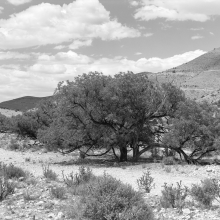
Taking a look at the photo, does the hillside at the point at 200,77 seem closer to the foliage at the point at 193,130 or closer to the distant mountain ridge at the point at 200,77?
the distant mountain ridge at the point at 200,77

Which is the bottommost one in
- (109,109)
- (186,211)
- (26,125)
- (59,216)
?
(186,211)

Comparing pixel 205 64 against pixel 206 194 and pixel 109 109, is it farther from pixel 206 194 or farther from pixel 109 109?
pixel 206 194

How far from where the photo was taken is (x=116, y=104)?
2145 centimetres

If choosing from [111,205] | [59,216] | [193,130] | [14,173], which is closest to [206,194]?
[111,205]

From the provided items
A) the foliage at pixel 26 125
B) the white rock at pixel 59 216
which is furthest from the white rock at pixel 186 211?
the foliage at pixel 26 125

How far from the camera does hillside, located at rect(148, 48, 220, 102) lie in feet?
231

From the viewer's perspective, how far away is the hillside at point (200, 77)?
70.3 metres

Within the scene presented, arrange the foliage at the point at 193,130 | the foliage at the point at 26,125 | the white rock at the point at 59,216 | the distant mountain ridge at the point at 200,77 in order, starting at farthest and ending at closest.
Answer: the distant mountain ridge at the point at 200,77, the foliage at the point at 26,125, the foliage at the point at 193,130, the white rock at the point at 59,216

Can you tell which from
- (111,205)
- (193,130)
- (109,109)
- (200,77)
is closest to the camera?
(111,205)

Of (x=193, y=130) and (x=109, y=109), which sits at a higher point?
(x=109, y=109)

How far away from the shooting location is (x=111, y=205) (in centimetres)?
767

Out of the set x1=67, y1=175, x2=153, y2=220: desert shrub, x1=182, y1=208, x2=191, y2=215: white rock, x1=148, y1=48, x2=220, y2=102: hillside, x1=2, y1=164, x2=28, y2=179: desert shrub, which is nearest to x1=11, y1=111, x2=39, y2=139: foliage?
x1=2, y1=164, x2=28, y2=179: desert shrub

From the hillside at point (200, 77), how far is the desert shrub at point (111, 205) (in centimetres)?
5264

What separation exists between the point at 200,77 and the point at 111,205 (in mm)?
85400
